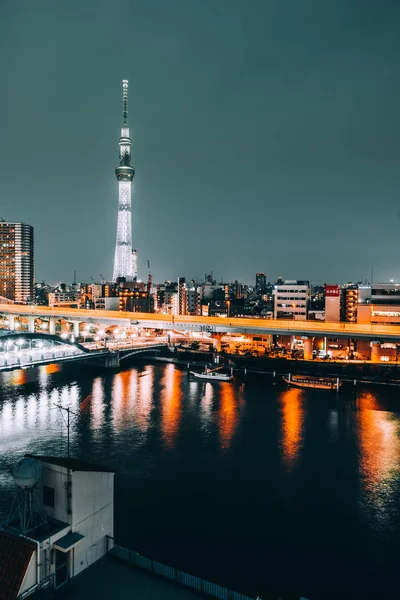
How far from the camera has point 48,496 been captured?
8477mm

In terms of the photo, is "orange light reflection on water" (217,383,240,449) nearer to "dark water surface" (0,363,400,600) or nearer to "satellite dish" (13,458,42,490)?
"dark water surface" (0,363,400,600)

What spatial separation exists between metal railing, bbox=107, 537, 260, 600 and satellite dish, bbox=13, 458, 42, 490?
2.22 meters

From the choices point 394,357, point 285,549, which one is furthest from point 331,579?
point 394,357

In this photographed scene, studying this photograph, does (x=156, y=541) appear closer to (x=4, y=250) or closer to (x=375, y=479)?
(x=375, y=479)

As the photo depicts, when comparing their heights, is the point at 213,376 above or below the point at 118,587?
below

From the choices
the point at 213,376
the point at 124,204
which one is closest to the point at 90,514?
the point at 213,376

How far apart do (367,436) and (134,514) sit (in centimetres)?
1368

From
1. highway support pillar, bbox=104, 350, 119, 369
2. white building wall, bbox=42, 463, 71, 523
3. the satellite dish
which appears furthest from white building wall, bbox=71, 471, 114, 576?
highway support pillar, bbox=104, 350, 119, 369

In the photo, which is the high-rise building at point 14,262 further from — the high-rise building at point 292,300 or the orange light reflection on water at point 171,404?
the orange light reflection on water at point 171,404

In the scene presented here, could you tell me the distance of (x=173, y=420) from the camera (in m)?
24.8

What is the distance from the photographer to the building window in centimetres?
842

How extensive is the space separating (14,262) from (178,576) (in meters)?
110

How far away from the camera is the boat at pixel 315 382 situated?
3409 centimetres

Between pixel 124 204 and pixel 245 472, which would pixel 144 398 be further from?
pixel 124 204
